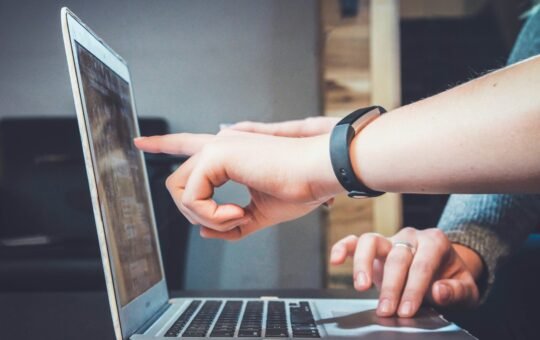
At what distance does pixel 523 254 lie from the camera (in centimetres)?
93

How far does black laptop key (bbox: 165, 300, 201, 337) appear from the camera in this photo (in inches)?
22.9

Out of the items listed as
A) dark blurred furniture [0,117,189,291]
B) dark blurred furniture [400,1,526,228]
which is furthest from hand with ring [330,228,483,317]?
dark blurred furniture [400,1,526,228]

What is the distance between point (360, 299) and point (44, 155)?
1.03 meters

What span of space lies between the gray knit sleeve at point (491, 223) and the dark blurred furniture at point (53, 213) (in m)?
0.52

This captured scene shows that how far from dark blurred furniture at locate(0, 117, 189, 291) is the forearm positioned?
0.50m

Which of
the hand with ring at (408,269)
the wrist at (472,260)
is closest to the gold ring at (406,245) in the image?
the hand with ring at (408,269)

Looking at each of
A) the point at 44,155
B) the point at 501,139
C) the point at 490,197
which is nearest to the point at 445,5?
the point at 490,197

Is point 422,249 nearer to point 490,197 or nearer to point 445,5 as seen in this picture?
point 490,197

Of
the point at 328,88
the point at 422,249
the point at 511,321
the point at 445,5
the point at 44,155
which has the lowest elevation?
the point at 511,321

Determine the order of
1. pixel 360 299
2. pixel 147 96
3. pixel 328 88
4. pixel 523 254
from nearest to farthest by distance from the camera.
Answer: pixel 360 299
pixel 523 254
pixel 147 96
pixel 328 88

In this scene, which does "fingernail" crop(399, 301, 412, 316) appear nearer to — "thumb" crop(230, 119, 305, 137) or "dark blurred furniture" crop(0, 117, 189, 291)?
"thumb" crop(230, 119, 305, 137)

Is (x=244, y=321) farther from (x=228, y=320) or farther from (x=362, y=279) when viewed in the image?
(x=362, y=279)

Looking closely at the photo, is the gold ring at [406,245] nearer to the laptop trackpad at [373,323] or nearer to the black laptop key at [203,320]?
the laptop trackpad at [373,323]

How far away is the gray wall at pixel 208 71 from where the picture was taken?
2.73 feet
